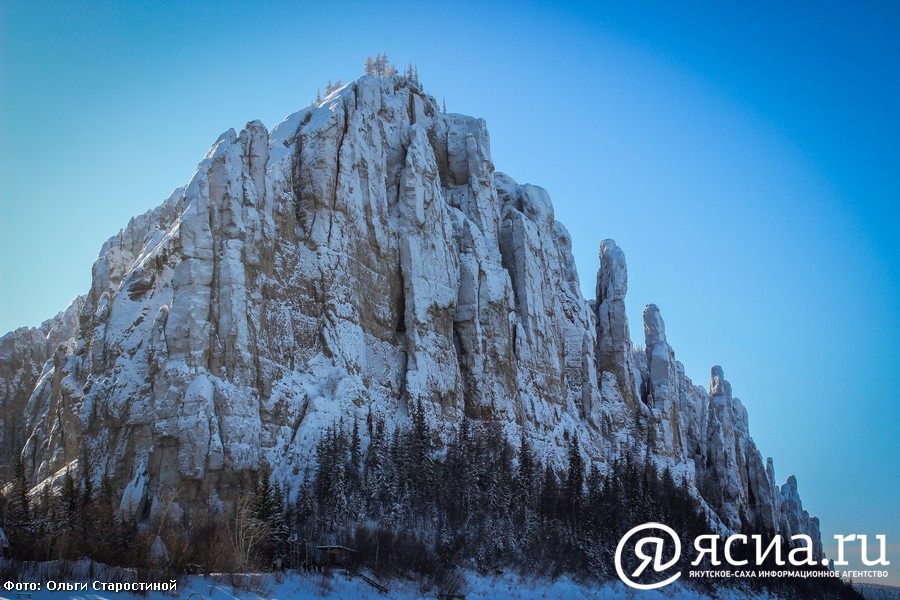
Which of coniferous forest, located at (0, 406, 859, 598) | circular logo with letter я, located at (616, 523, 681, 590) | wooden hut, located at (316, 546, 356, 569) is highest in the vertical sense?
coniferous forest, located at (0, 406, 859, 598)

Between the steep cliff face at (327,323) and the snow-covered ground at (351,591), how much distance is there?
1421 cm

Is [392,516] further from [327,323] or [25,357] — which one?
[25,357]

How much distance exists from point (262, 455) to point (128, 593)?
1107 inches

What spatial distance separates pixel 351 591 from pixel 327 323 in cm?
2747

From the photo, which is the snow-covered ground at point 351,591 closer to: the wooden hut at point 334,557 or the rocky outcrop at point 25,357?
the wooden hut at point 334,557

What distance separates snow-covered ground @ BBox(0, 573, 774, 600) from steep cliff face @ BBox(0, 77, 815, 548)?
14212 millimetres

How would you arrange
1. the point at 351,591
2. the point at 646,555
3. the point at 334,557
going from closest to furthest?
the point at 351,591 < the point at 334,557 < the point at 646,555

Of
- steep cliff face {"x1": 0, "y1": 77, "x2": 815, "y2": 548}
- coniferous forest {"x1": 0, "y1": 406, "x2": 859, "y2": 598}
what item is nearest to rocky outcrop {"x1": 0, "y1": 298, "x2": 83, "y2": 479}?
steep cliff face {"x1": 0, "y1": 77, "x2": 815, "y2": 548}

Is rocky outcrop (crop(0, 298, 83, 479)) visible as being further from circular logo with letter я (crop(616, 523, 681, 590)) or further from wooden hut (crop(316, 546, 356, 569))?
circular logo with letter я (crop(616, 523, 681, 590))

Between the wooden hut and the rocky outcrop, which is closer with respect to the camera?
the wooden hut

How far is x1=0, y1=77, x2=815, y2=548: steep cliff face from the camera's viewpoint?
5850 cm

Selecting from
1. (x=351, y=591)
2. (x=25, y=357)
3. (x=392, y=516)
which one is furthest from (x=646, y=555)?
(x=25, y=357)

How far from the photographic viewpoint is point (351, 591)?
145ft

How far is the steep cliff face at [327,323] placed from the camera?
58.5 metres
